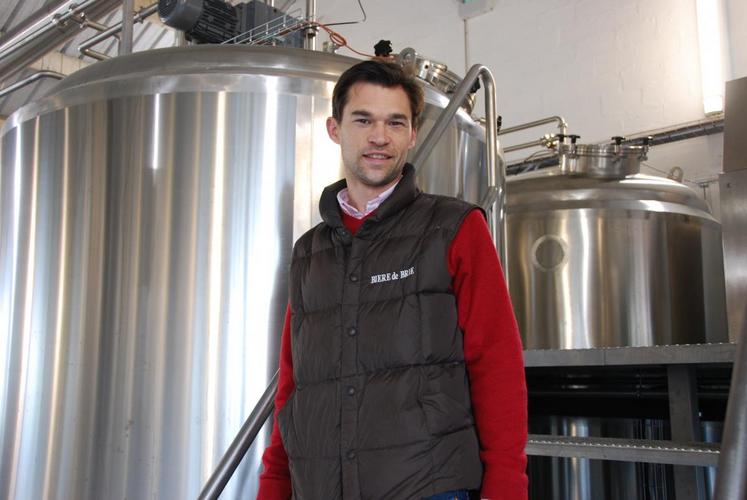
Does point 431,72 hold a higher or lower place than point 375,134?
higher

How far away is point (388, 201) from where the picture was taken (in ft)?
4.36

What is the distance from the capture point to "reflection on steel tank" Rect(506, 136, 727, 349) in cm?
459

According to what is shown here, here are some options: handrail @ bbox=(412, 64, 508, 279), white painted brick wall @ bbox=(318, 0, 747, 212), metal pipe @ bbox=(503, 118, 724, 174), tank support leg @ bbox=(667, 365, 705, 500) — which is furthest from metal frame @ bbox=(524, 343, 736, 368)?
white painted brick wall @ bbox=(318, 0, 747, 212)

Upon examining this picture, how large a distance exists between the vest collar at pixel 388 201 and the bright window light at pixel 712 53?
5174 mm

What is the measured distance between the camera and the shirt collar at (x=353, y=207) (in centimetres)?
139

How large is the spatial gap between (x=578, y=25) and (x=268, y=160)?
213 inches

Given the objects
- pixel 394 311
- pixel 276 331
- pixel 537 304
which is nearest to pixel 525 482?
pixel 394 311

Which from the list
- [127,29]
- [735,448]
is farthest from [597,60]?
[735,448]

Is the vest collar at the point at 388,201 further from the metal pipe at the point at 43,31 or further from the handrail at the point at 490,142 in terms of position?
the metal pipe at the point at 43,31

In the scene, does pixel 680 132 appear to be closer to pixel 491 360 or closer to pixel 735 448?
pixel 491 360

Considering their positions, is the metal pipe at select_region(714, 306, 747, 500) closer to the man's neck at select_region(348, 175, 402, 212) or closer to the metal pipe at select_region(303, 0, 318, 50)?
the man's neck at select_region(348, 175, 402, 212)

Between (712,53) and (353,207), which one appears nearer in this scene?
(353,207)

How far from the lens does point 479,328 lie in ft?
4.06

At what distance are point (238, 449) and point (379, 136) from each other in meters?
0.85
